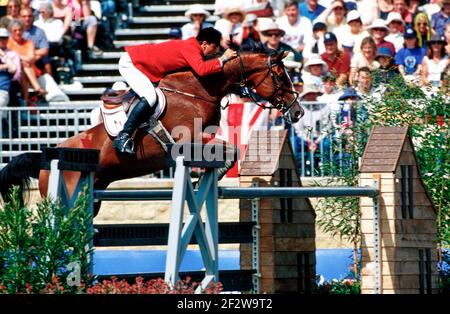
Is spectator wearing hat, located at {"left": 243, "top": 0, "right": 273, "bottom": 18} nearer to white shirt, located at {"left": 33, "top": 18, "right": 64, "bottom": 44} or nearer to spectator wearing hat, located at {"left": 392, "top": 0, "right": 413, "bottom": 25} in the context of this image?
spectator wearing hat, located at {"left": 392, "top": 0, "right": 413, "bottom": 25}

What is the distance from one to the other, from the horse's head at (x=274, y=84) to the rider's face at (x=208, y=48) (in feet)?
1.38

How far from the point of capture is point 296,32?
19.6 meters

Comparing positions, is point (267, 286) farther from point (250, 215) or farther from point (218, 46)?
point (218, 46)

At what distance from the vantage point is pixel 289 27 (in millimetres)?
19672

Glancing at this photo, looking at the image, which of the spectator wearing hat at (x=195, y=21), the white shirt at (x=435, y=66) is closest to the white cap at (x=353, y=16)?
the white shirt at (x=435, y=66)

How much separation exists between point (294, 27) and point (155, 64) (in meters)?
6.91

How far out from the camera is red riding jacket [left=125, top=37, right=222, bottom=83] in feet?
42.0

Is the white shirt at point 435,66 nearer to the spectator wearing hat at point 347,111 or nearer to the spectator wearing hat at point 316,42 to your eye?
the spectator wearing hat at point 347,111

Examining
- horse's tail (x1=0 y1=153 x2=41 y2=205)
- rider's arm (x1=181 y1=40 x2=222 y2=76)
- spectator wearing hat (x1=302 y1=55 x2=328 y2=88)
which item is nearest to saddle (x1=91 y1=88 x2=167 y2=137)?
rider's arm (x1=181 y1=40 x2=222 y2=76)

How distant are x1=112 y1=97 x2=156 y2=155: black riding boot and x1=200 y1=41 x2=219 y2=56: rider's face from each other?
0.77 meters

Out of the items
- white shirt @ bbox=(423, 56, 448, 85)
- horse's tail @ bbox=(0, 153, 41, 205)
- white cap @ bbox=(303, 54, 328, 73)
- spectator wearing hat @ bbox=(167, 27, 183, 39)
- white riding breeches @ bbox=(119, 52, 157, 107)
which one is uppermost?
spectator wearing hat @ bbox=(167, 27, 183, 39)

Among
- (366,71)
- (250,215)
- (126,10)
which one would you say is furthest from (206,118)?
(126,10)

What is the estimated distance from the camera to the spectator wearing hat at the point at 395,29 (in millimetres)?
18984

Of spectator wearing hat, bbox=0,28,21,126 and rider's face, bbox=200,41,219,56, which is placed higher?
spectator wearing hat, bbox=0,28,21,126
